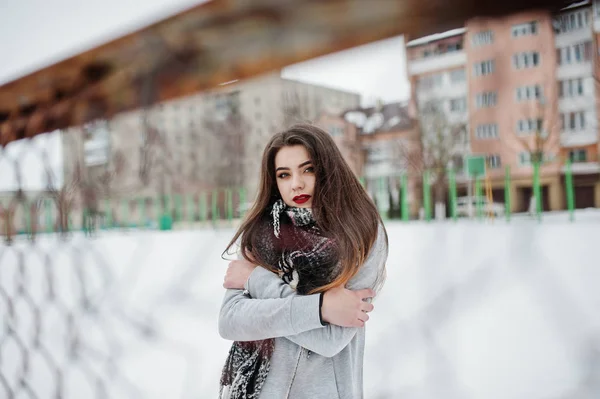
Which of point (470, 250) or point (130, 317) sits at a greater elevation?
point (470, 250)

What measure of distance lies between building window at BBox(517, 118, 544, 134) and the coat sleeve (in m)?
0.18

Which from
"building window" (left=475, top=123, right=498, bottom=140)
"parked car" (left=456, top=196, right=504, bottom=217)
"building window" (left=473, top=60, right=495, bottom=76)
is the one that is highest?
"building window" (left=473, top=60, right=495, bottom=76)

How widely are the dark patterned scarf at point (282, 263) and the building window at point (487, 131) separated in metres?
0.17

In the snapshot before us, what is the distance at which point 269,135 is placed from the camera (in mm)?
463

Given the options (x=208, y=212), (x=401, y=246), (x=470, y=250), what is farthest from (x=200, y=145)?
(x=401, y=246)

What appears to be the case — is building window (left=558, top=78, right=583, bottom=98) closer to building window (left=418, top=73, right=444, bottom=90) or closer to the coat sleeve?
building window (left=418, top=73, right=444, bottom=90)

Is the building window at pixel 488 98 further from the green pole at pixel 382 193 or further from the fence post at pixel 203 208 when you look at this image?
the green pole at pixel 382 193

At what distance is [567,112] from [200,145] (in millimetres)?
262

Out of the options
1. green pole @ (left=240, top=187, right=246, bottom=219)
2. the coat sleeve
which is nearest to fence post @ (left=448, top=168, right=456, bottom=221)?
the coat sleeve

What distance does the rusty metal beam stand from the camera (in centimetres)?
16

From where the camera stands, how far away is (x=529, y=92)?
0.99 feet

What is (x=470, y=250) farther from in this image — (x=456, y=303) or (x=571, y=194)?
(x=571, y=194)

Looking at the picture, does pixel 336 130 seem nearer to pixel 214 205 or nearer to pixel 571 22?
pixel 214 205

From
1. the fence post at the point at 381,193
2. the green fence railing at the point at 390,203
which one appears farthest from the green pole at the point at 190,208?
the fence post at the point at 381,193
